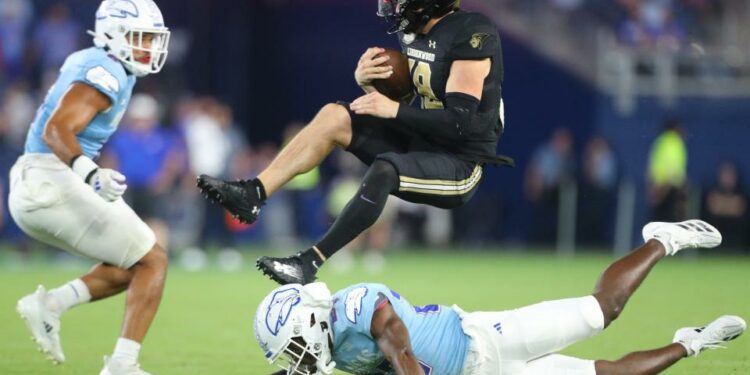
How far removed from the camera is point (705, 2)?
19.7 m

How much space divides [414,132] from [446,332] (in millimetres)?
1363

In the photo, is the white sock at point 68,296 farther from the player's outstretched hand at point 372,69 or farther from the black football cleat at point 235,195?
the player's outstretched hand at point 372,69

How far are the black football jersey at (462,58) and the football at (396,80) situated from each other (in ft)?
0.12

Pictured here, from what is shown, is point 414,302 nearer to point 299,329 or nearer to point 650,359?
point 650,359

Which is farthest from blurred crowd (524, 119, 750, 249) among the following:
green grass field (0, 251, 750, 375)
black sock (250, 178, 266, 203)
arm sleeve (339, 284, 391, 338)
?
arm sleeve (339, 284, 391, 338)

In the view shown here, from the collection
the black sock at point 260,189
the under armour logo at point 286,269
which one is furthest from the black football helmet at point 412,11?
the under armour logo at point 286,269

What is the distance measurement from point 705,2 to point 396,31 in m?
13.5

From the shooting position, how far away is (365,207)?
6770 mm

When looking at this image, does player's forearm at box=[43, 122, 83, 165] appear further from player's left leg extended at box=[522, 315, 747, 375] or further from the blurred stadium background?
the blurred stadium background

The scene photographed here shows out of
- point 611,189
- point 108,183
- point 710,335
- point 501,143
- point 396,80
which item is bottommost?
point 611,189

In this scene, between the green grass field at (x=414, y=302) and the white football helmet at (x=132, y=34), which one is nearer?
the white football helmet at (x=132, y=34)

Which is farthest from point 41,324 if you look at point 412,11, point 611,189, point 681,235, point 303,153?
point 611,189

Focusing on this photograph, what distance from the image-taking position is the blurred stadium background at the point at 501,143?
51.1ft

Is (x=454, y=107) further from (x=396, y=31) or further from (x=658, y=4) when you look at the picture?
(x=658, y=4)
